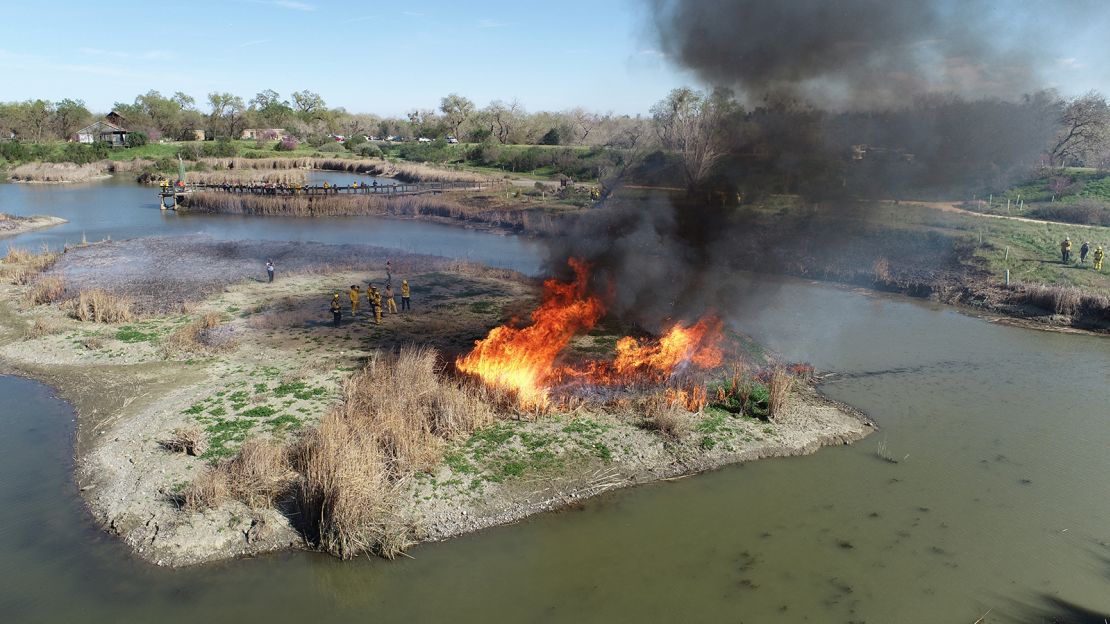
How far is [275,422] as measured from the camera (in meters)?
17.1

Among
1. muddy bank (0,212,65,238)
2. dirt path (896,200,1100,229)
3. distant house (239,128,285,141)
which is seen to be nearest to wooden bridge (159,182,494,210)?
muddy bank (0,212,65,238)

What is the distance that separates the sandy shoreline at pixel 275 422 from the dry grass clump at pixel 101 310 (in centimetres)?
56

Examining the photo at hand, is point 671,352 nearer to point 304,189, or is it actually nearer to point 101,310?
point 101,310

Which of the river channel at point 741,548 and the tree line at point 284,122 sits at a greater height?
the tree line at point 284,122

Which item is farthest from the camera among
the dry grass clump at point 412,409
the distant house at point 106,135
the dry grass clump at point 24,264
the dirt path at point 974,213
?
the distant house at point 106,135

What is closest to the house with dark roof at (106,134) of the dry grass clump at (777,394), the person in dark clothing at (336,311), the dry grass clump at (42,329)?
the dry grass clump at (42,329)

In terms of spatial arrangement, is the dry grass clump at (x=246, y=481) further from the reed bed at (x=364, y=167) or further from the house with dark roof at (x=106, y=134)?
the house with dark roof at (x=106, y=134)

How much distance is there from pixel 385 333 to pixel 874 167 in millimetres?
20217

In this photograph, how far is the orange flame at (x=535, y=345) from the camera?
1905 cm

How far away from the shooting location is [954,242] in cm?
3875

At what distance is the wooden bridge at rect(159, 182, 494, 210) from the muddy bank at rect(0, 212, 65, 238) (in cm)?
952

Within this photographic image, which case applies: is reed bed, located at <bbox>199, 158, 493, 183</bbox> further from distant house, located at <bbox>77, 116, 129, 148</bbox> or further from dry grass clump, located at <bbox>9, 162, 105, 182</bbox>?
distant house, located at <bbox>77, 116, 129, 148</bbox>

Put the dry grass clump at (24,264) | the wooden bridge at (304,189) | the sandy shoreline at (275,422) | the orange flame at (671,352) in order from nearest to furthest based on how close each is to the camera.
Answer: the sandy shoreline at (275,422) < the orange flame at (671,352) < the dry grass clump at (24,264) < the wooden bridge at (304,189)

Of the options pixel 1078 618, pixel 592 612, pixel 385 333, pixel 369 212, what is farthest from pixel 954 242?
pixel 369 212
